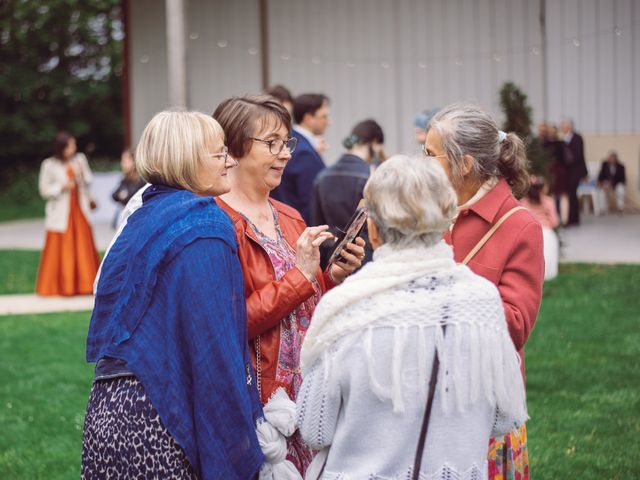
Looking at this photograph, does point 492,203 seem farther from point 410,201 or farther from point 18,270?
point 18,270

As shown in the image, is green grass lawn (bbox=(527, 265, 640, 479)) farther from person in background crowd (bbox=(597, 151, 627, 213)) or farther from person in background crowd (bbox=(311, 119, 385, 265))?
person in background crowd (bbox=(597, 151, 627, 213))

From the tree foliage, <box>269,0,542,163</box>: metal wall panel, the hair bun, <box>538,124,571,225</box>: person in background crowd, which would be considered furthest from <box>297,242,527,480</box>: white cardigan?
the tree foliage

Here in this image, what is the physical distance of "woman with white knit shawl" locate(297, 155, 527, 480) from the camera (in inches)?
98.3

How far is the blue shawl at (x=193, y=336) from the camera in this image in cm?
290

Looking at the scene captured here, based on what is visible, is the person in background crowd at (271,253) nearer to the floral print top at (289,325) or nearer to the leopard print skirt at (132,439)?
the floral print top at (289,325)

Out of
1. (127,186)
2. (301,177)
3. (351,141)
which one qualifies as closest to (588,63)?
(127,186)

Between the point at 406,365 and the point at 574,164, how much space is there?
666 inches

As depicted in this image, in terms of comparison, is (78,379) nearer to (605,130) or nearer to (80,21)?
(605,130)

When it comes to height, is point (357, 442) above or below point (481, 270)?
below

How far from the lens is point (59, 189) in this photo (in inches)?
480

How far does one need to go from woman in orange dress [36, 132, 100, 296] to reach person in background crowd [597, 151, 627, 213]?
11.3m

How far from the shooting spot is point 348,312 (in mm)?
2545

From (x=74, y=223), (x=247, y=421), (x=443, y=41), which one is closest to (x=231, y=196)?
(x=247, y=421)

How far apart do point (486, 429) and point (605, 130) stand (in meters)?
18.9
